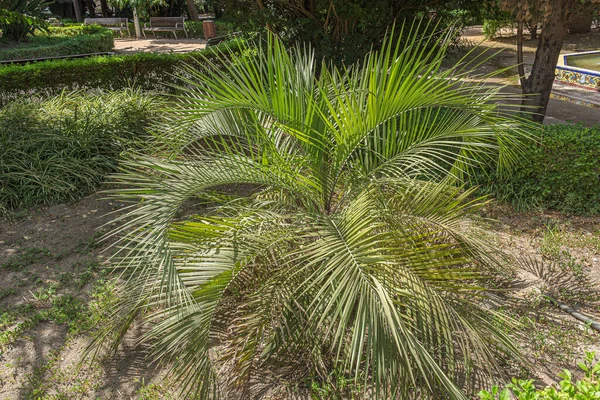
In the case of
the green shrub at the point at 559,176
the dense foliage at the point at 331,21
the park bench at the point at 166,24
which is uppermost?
the dense foliage at the point at 331,21

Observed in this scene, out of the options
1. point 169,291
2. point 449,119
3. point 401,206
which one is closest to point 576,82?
point 449,119

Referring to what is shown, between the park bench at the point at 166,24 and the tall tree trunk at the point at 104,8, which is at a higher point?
the tall tree trunk at the point at 104,8

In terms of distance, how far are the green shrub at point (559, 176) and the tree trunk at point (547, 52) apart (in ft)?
3.70

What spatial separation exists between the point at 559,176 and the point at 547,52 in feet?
6.91

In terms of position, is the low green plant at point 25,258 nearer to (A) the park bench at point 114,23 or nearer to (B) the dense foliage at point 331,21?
(B) the dense foliage at point 331,21

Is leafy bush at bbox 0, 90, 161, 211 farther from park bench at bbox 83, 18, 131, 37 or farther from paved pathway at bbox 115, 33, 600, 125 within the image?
park bench at bbox 83, 18, 131, 37

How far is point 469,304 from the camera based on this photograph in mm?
2498

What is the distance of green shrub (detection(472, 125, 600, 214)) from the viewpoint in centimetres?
481

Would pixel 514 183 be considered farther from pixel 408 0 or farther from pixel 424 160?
pixel 408 0

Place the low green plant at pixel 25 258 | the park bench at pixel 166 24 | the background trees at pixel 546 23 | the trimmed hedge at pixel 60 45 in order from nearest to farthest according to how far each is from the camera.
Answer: the low green plant at pixel 25 258 < the background trees at pixel 546 23 < the trimmed hedge at pixel 60 45 < the park bench at pixel 166 24

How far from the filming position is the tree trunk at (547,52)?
19.5 feet

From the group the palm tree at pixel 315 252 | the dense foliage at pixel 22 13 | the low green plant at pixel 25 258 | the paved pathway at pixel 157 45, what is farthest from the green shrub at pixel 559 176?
the paved pathway at pixel 157 45

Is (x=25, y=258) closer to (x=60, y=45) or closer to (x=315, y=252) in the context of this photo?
(x=315, y=252)

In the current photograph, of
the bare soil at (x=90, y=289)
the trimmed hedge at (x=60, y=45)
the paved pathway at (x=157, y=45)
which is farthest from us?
the paved pathway at (x=157, y=45)
